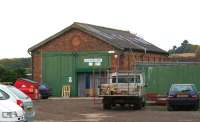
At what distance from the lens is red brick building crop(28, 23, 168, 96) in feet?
193

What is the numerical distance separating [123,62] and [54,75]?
7.11 m

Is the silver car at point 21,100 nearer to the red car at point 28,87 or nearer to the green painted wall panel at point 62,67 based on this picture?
the red car at point 28,87

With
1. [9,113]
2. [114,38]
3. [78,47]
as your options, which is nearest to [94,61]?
[78,47]

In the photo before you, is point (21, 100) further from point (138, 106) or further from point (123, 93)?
point (138, 106)

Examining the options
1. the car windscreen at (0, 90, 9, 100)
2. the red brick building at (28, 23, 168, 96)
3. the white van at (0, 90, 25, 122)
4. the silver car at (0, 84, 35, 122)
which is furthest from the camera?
the red brick building at (28, 23, 168, 96)

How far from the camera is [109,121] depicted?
86.6 ft

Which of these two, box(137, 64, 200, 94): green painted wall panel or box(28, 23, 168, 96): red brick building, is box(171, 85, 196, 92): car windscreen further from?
box(28, 23, 168, 96): red brick building

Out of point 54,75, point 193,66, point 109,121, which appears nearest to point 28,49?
point 54,75

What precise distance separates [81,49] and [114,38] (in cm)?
396

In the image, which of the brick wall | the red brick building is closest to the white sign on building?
the red brick building

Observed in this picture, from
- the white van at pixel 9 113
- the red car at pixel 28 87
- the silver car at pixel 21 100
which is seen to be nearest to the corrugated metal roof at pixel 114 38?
the red car at pixel 28 87

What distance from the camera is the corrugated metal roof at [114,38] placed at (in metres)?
59.7

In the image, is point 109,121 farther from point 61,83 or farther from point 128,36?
point 128,36

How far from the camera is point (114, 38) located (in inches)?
2467
